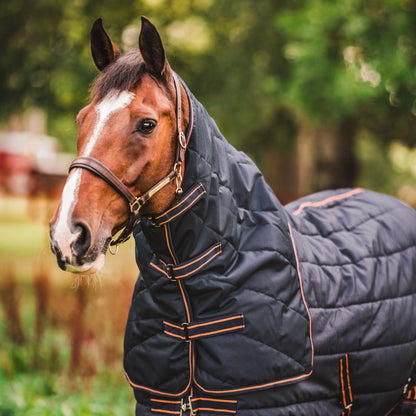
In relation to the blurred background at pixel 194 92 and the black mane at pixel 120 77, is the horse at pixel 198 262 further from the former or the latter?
the blurred background at pixel 194 92

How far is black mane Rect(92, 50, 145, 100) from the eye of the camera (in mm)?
1927

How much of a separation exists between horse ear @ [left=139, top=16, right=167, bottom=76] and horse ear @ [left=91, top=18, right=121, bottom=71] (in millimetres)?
249

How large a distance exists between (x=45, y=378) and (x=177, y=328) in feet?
7.94

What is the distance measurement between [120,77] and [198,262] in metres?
0.73

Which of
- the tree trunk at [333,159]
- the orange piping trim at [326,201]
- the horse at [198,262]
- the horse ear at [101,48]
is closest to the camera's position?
the horse at [198,262]

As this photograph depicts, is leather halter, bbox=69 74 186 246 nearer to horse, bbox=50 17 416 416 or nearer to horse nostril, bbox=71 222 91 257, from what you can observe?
horse, bbox=50 17 416 416

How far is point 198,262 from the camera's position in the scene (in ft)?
6.64

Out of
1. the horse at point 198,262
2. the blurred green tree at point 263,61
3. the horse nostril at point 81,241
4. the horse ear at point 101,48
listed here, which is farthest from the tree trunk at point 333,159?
the horse nostril at point 81,241

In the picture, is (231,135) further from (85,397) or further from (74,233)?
(74,233)

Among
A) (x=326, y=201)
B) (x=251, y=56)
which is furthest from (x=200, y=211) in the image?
(x=251, y=56)

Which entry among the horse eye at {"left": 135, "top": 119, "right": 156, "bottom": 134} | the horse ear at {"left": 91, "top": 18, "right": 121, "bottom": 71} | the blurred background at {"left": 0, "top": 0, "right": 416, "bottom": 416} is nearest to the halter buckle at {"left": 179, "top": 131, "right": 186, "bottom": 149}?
the horse eye at {"left": 135, "top": 119, "right": 156, "bottom": 134}

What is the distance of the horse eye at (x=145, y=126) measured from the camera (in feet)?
6.20

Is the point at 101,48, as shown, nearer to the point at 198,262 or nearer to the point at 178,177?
the point at 178,177

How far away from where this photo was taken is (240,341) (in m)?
2.02
